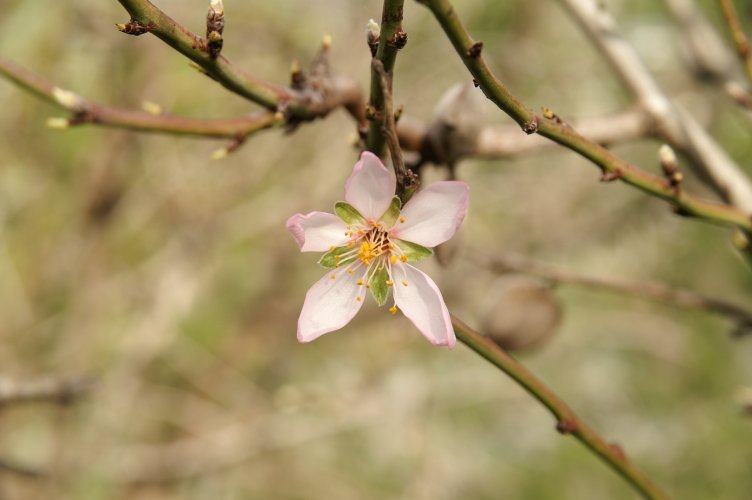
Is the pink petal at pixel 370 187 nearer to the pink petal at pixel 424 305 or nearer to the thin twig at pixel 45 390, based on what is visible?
the pink petal at pixel 424 305

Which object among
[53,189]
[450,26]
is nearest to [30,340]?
[53,189]

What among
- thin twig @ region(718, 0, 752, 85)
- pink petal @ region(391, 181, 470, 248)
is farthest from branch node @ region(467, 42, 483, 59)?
thin twig @ region(718, 0, 752, 85)

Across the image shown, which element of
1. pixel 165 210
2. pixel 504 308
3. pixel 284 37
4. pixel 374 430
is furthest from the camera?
pixel 374 430

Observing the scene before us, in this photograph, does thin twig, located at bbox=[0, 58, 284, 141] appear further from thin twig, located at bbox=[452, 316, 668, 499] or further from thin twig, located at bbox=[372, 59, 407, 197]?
thin twig, located at bbox=[452, 316, 668, 499]

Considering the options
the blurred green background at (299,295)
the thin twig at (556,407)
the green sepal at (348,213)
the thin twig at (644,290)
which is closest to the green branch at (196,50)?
the green sepal at (348,213)

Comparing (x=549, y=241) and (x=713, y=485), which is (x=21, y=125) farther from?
(x=713, y=485)

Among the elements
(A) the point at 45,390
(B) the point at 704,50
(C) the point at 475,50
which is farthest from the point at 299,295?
(C) the point at 475,50
